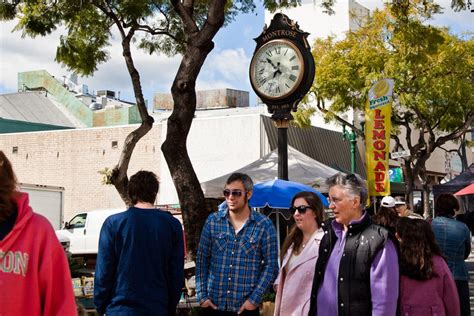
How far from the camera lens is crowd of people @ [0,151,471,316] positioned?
15.1 feet

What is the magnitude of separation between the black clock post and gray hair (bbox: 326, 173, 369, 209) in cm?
627

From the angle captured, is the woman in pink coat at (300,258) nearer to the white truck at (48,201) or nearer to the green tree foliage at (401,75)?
the white truck at (48,201)

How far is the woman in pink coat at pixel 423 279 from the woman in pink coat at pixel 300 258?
2.25 feet

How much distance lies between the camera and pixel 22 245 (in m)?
2.97

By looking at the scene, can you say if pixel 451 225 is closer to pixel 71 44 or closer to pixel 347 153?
pixel 71 44

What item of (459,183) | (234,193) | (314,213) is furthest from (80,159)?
(314,213)

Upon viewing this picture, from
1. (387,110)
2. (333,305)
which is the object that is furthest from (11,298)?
(387,110)

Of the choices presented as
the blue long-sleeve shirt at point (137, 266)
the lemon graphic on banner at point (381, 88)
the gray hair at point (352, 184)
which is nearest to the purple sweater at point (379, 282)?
the gray hair at point (352, 184)

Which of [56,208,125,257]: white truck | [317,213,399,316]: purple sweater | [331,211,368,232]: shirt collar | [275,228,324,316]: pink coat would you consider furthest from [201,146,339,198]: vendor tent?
[317,213,399,316]: purple sweater

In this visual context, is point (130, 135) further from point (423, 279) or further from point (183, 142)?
point (423, 279)

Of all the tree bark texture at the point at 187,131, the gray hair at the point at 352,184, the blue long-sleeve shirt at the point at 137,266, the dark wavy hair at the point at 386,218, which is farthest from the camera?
the tree bark texture at the point at 187,131

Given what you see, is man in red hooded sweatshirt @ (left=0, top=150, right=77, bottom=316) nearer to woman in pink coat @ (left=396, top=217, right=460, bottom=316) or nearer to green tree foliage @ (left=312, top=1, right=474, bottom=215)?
woman in pink coat @ (left=396, top=217, right=460, bottom=316)

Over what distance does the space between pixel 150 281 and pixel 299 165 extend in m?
12.5

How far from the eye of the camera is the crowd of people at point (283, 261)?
4594 mm
